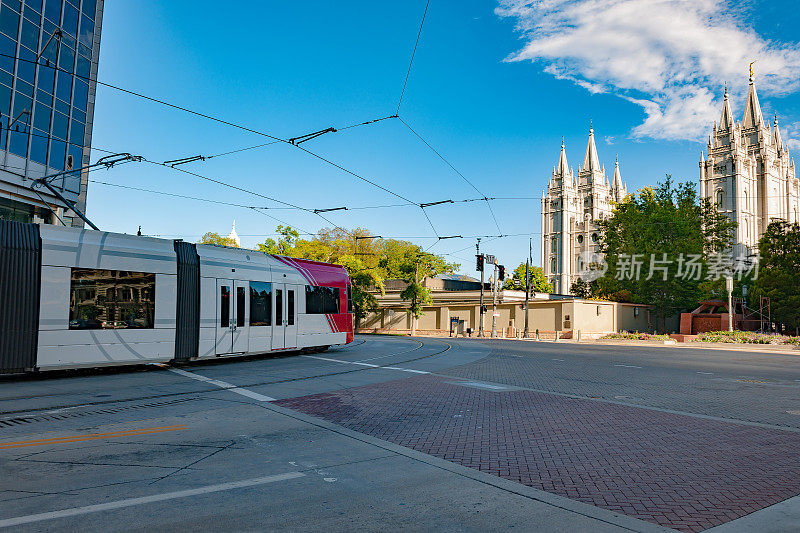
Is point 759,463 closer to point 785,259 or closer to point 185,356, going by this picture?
point 185,356

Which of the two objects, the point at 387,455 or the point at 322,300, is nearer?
the point at 387,455

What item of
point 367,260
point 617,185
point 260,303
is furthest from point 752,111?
point 260,303

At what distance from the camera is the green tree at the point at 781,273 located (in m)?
44.1

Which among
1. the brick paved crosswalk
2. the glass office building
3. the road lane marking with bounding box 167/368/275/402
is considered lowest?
the road lane marking with bounding box 167/368/275/402

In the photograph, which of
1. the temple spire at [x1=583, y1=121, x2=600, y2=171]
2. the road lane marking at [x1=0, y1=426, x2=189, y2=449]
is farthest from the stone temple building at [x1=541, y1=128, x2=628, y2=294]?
the road lane marking at [x1=0, y1=426, x2=189, y2=449]

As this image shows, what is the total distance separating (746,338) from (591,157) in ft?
339

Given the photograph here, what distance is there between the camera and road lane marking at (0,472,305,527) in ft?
14.5

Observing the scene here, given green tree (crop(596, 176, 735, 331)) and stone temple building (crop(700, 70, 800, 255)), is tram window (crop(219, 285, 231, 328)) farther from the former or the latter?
stone temple building (crop(700, 70, 800, 255))

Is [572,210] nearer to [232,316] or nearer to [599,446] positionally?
[232,316]

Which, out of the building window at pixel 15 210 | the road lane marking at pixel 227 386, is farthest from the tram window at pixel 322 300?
the building window at pixel 15 210

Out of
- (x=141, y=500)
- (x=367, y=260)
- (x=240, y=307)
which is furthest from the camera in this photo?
(x=367, y=260)

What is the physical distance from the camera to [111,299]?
13273mm

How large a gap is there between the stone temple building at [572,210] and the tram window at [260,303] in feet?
401

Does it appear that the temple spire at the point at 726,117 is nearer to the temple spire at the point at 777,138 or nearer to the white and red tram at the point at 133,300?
the temple spire at the point at 777,138
